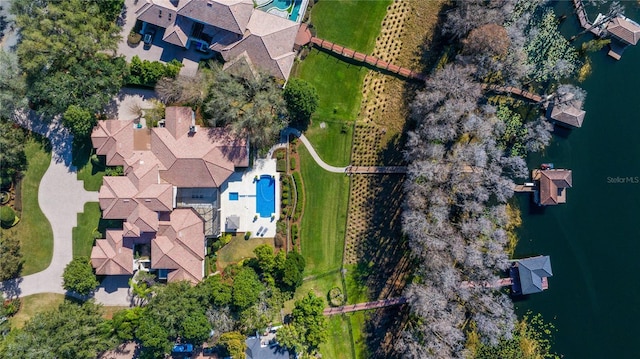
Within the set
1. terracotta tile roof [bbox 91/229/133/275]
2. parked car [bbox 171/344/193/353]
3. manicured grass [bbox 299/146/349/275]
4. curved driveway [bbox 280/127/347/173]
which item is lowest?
parked car [bbox 171/344/193/353]

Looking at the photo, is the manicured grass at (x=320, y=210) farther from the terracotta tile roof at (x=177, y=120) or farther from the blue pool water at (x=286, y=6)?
the blue pool water at (x=286, y=6)

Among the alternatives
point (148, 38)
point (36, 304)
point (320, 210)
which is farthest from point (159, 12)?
point (36, 304)

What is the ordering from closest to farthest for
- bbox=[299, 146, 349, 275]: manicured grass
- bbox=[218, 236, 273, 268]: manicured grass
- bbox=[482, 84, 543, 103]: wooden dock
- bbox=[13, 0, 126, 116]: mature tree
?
bbox=[13, 0, 126, 116]: mature tree, bbox=[482, 84, 543, 103]: wooden dock, bbox=[218, 236, 273, 268]: manicured grass, bbox=[299, 146, 349, 275]: manicured grass

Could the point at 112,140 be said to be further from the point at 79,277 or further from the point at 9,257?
the point at 9,257


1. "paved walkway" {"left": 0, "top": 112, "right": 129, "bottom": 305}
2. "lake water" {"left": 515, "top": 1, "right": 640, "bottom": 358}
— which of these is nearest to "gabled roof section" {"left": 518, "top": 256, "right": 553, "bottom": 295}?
"lake water" {"left": 515, "top": 1, "right": 640, "bottom": 358}

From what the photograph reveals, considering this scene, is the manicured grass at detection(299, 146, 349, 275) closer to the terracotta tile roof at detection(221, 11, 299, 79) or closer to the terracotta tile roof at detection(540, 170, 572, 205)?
the terracotta tile roof at detection(221, 11, 299, 79)

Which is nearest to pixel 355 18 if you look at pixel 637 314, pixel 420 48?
pixel 420 48

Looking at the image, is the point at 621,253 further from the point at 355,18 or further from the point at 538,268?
the point at 355,18
